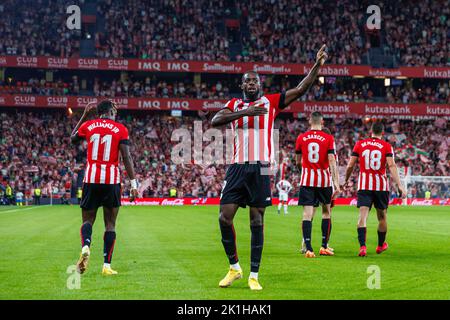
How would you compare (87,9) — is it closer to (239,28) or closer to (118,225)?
(239,28)

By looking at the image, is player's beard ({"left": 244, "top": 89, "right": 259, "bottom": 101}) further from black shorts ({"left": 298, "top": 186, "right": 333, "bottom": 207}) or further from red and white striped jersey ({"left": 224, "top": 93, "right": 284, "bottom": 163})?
black shorts ({"left": 298, "top": 186, "right": 333, "bottom": 207})

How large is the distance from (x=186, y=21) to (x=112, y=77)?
788cm

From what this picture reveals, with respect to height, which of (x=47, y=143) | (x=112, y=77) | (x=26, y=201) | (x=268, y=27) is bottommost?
(x=26, y=201)

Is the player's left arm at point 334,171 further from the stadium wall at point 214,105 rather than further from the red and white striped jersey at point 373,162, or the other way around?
the stadium wall at point 214,105

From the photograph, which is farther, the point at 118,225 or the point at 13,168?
the point at 13,168

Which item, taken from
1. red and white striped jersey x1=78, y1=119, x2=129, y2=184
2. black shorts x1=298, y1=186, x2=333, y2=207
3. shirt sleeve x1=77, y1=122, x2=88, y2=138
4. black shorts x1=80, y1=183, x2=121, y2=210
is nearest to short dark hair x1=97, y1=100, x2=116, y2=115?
red and white striped jersey x1=78, y1=119, x2=129, y2=184

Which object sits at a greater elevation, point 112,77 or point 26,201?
point 112,77

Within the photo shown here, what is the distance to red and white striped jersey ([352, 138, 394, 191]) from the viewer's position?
45.0 ft

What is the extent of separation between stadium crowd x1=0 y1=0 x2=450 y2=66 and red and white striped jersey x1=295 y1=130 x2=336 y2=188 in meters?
44.5

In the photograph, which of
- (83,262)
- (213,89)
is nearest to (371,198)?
(83,262)

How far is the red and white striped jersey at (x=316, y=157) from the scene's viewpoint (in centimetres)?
1357

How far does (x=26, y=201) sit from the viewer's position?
46.8 m

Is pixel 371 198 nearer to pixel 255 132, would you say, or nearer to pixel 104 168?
pixel 255 132

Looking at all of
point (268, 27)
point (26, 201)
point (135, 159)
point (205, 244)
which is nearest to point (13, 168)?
point (26, 201)
